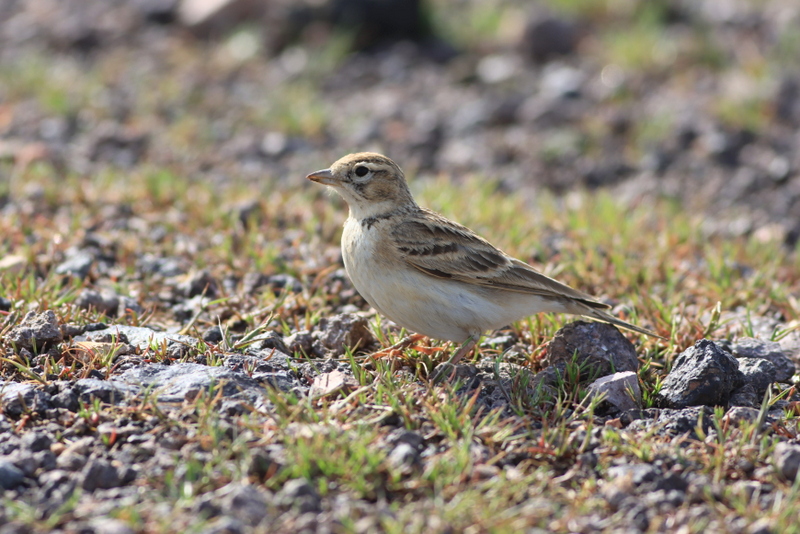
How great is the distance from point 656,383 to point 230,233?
4069 mm

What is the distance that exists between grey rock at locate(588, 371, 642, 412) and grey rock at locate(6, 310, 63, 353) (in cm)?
347

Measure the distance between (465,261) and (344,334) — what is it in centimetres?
98

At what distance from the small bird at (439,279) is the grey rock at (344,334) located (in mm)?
303

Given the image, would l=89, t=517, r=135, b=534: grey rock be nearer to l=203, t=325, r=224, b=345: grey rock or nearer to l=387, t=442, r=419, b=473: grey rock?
l=387, t=442, r=419, b=473: grey rock

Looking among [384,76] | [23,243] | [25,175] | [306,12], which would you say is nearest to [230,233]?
[23,243]

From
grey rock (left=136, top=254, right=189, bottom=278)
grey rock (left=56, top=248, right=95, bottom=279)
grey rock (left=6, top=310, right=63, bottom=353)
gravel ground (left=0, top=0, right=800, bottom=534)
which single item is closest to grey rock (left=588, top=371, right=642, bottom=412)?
gravel ground (left=0, top=0, right=800, bottom=534)

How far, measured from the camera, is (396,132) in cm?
1187

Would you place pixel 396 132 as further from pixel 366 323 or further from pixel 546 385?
pixel 546 385

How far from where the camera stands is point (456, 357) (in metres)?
5.98

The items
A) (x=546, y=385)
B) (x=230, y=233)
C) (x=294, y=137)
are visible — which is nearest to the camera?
(x=546, y=385)

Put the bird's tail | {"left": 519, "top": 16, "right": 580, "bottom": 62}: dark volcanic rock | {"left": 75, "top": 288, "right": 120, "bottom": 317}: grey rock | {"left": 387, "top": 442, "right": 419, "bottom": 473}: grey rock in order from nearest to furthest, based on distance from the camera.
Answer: {"left": 387, "top": 442, "right": 419, "bottom": 473}: grey rock → the bird's tail → {"left": 75, "top": 288, "right": 120, "bottom": 317}: grey rock → {"left": 519, "top": 16, "right": 580, "bottom": 62}: dark volcanic rock

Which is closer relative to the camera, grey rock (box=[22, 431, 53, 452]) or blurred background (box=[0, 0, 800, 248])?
grey rock (box=[22, 431, 53, 452])

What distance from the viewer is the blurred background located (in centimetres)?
1089

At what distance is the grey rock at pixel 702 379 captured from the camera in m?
5.64
